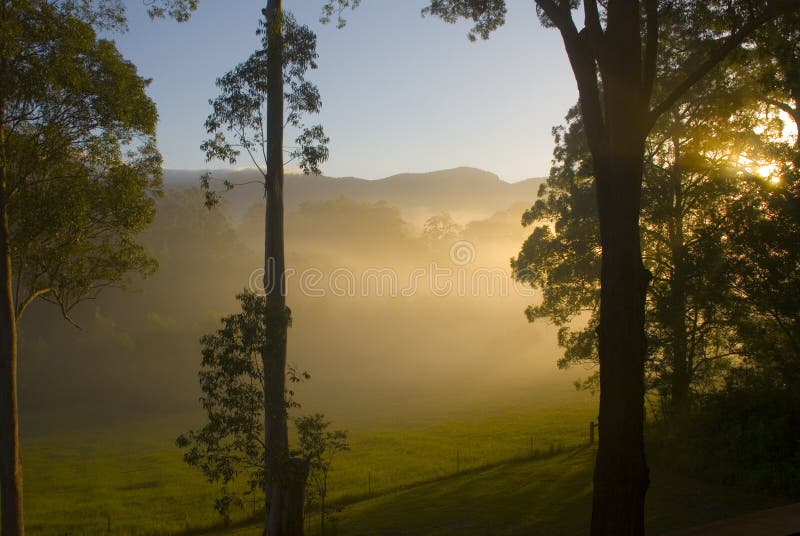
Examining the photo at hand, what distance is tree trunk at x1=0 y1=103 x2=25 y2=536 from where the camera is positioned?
14289mm

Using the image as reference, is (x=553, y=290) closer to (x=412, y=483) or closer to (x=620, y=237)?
(x=412, y=483)

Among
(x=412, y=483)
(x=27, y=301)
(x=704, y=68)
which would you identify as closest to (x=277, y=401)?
(x=27, y=301)

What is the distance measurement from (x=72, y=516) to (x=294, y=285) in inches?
2829

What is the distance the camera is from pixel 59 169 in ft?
54.0

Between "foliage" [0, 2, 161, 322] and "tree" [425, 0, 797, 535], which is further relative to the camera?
"foliage" [0, 2, 161, 322]

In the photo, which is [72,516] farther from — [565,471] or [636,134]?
[636,134]

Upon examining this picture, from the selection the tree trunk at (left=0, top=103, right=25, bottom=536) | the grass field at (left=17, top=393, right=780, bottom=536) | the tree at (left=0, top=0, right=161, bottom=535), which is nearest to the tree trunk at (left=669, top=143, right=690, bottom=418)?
the grass field at (left=17, top=393, right=780, bottom=536)

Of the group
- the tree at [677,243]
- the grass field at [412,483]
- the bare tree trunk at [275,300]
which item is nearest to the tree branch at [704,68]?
the bare tree trunk at [275,300]

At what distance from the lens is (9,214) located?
621 inches

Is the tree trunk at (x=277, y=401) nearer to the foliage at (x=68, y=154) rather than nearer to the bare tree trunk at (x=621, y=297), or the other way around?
the foliage at (x=68, y=154)

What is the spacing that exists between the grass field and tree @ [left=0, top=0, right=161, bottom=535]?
8554mm

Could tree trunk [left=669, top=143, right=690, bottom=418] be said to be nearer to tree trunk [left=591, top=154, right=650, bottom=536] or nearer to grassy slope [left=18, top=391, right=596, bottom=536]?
grassy slope [left=18, top=391, right=596, bottom=536]

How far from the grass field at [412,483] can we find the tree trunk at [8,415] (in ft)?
22.1

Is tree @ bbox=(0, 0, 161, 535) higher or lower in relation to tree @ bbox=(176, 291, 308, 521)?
higher
